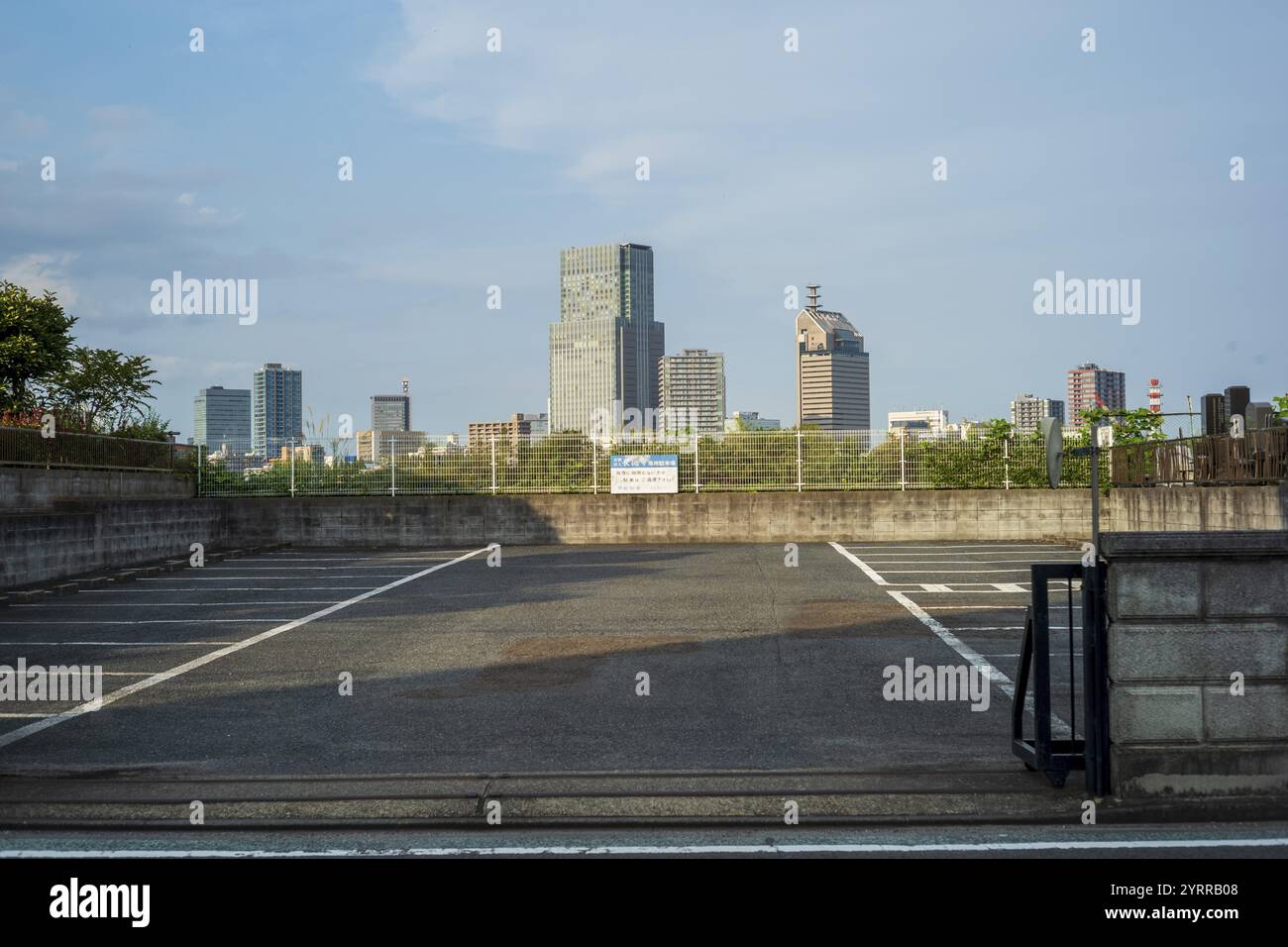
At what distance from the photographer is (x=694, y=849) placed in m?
5.05

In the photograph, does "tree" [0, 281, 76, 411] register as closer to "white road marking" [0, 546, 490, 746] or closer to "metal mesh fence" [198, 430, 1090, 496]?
"metal mesh fence" [198, 430, 1090, 496]

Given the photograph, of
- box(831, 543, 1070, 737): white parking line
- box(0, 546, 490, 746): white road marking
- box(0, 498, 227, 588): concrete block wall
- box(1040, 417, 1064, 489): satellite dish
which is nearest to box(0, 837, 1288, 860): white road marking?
box(831, 543, 1070, 737): white parking line

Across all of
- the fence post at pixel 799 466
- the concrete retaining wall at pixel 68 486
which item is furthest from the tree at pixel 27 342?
the fence post at pixel 799 466

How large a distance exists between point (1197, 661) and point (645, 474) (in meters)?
23.1

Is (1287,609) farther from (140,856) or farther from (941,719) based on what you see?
(140,856)

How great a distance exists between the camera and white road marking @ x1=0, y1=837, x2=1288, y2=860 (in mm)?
5012

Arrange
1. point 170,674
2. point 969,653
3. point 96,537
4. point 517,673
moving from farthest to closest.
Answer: point 96,537 → point 969,653 → point 170,674 → point 517,673

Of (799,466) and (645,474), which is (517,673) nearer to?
(645,474)

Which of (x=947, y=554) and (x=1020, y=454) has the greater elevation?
(x=1020, y=454)

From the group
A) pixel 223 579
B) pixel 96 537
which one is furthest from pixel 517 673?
pixel 96 537

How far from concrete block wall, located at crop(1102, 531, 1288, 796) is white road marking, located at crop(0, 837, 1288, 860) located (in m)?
0.48
